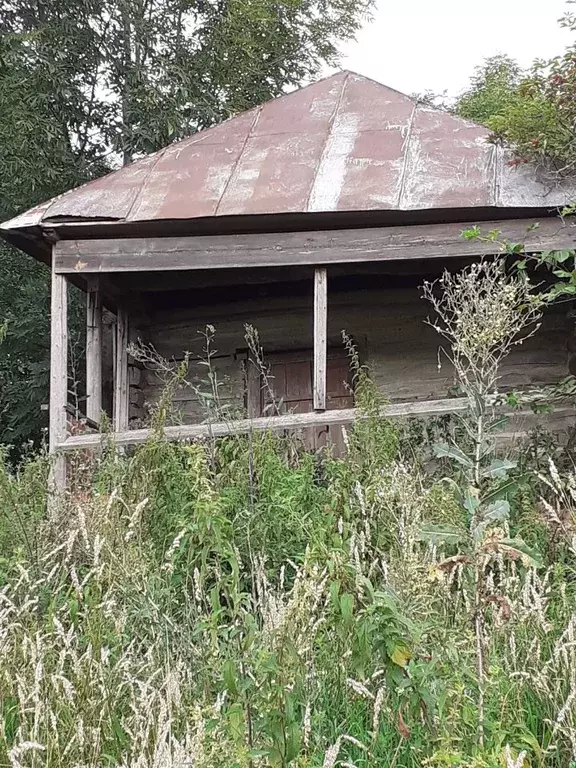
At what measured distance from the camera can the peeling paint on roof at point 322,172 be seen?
23.1 ft

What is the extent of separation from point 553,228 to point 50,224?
421 cm

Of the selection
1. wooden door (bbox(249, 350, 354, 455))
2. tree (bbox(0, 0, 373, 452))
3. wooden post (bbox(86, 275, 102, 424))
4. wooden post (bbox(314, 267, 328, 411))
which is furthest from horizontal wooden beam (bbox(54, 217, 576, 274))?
tree (bbox(0, 0, 373, 452))

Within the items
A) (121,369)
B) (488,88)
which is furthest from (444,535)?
(488,88)

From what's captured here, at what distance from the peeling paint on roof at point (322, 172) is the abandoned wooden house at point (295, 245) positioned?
0.02m

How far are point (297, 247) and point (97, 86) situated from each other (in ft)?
34.8

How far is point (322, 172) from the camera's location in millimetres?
7699

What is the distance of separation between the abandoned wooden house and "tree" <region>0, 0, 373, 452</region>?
4.92 metres

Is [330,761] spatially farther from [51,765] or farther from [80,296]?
[80,296]

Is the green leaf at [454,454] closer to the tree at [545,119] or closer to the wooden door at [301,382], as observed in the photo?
the tree at [545,119]

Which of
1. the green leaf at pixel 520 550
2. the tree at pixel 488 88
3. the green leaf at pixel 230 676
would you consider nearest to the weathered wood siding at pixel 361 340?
the green leaf at pixel 520 550

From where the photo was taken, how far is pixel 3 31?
50.1 feet

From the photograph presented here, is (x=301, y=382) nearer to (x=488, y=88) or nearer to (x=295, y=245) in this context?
(x=295, y=245)

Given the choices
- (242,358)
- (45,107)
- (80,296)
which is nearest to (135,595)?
(242,358)

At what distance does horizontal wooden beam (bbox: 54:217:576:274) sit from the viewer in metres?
6.94
